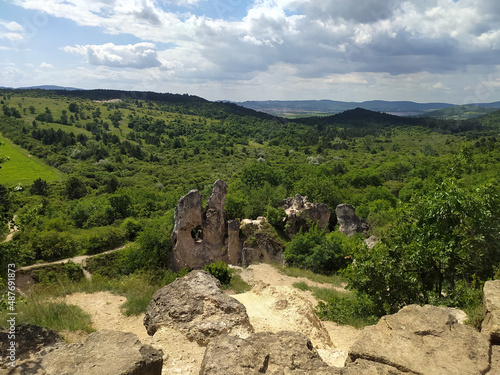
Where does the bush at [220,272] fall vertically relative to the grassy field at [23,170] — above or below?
above

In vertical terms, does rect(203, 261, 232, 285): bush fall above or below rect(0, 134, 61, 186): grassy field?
above

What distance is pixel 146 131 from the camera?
503 feet

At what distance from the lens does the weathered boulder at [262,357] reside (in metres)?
Answer: 5.37

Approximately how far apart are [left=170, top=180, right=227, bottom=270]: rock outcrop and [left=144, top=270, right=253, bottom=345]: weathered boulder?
604 inches

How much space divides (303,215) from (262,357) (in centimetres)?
2567

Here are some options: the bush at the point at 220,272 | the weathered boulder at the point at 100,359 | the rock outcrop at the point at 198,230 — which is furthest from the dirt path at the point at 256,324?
the rock outcrop at the point at 198,230

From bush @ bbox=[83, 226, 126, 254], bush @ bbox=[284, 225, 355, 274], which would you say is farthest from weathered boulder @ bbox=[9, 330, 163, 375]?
bush @ bbox=[83, 226, 126, 254]

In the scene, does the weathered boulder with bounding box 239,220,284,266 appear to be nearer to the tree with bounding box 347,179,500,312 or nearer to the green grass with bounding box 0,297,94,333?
the tree with bounding box 347,179,500,312

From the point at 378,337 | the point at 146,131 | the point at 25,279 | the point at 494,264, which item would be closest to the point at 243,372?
the point at 378,337

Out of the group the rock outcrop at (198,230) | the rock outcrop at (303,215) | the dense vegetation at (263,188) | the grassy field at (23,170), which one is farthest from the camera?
the grassy field at (23,170)

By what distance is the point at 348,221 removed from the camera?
107ft

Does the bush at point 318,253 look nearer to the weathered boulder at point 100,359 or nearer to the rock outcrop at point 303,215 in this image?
the rock outcrop at point 303,215

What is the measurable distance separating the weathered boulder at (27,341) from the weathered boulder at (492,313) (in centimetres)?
848

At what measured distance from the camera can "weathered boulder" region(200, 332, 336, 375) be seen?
537cm
